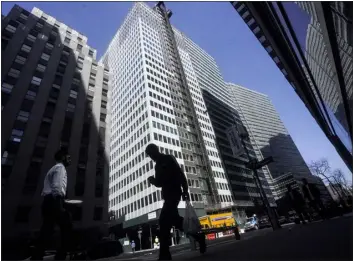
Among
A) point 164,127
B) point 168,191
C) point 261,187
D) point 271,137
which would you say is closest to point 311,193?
point 261,187

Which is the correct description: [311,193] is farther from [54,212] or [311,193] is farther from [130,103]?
[130,103]

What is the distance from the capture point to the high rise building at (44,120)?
25531mm

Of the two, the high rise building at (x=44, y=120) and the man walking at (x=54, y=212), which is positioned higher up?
the high rise building at (x=44, y=120)

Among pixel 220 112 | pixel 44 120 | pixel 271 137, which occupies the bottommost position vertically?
pixel 44 120

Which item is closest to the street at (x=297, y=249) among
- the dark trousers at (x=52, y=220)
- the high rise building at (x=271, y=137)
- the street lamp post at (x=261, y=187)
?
the dark trousers at (x=52, y=220)

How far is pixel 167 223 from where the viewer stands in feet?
11.0

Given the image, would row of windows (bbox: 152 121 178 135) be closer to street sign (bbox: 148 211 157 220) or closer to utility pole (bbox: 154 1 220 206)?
utility pole (bbox: 154 1 220 206)

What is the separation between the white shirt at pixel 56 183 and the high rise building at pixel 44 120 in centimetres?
2516

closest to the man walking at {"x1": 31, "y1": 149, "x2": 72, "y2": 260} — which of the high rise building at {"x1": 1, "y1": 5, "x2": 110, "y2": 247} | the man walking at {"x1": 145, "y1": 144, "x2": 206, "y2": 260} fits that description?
the man walking at {"x1": 145, "y1": 144, "x2": 206, "y2": 260}

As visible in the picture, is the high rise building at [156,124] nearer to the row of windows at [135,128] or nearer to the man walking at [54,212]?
the row of windows at [135,128]

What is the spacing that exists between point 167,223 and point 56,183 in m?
1.97

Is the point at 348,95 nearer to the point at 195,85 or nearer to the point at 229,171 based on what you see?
the point at 229,171

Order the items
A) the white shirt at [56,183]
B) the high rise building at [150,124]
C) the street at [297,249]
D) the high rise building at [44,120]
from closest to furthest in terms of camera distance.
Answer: the street at [297,249], the white shirt at [56,183], the high rise building at [44,120], the high rise building at [150,124]

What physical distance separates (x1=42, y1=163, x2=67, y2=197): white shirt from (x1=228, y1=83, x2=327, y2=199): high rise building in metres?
129
